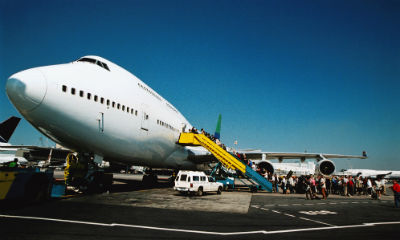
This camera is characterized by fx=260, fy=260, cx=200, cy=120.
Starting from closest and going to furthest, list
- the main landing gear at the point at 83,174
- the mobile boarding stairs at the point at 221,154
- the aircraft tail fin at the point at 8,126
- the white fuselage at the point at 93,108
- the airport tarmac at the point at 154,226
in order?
1. the airport tarmac at the point at 154,226
2. the white fuselage at the point at 93,108
3. the main landing gear at the point at 83,174
4. the mobile boarding stairs at the point at 221,154
5. the aircraft tail fin at the point at 8,126

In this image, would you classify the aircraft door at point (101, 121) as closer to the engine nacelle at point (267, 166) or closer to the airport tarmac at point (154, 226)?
the airport tarmac at point (154, 226)

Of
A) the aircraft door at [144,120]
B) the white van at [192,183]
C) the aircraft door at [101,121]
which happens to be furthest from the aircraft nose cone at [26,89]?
the white van at [192,183]

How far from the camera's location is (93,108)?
11680 mm

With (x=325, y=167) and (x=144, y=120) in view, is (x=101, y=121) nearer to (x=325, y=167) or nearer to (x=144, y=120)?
(x=144, y=120)

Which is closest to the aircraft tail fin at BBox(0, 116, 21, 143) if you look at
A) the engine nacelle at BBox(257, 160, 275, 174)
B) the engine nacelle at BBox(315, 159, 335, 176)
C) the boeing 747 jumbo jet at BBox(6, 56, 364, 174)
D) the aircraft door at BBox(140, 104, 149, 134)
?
the boeing 747 jumbo jet at BBox(6, 56, 364, 174)

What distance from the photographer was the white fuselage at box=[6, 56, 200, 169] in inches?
392

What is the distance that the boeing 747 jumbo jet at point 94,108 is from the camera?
9.97m

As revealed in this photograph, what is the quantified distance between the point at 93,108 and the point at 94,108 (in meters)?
0.05

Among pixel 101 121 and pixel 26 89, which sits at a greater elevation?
pixel 26 89

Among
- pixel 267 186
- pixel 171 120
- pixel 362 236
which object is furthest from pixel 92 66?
pixel 267 186

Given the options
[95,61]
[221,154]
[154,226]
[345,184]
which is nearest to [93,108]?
[95,61]

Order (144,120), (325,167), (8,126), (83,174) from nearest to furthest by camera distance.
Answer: (83,174) < (144,120) < (325,167) < (8,126)

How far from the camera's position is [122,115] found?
43.7ft

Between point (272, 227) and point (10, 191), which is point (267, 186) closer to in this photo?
point (272, 227)
